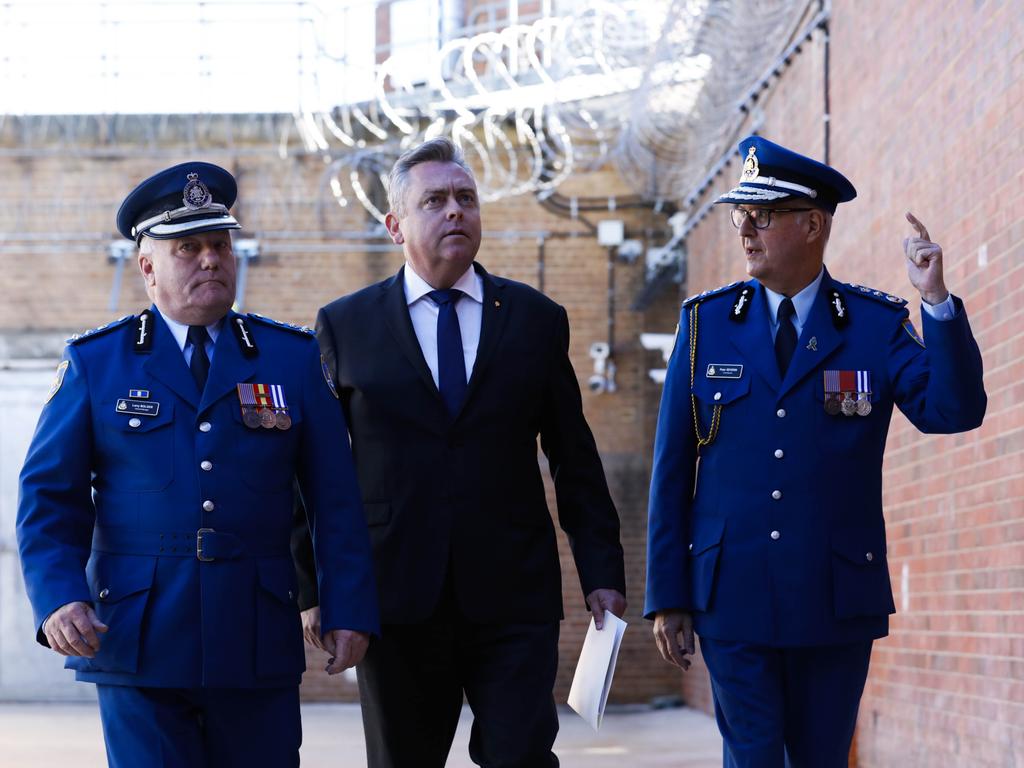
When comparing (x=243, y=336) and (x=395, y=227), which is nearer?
(x=243, y=336)

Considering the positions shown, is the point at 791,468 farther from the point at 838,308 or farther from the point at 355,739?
the point at 355,739

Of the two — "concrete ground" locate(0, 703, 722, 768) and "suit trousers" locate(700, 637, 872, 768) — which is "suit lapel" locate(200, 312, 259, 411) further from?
"concrete ground" locate(0, 703, 722, 768)

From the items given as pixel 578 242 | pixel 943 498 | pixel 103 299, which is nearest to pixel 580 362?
pixel 578 242

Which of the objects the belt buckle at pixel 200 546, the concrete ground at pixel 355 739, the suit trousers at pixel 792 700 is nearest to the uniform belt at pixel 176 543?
the belt buckle at pixel 200 546

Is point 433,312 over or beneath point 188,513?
over

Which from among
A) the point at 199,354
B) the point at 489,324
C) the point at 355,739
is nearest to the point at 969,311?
the point at 489,324

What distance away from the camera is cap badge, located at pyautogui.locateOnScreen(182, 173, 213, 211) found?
382 cm

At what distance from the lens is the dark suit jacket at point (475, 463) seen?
13.4 ft

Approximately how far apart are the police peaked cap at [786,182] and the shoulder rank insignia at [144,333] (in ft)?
4.23

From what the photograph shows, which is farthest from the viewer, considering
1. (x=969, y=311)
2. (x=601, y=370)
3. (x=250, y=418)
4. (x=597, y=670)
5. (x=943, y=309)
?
(x=601, y=370)

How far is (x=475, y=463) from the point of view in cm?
414

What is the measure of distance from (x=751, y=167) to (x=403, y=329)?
0.90 meters

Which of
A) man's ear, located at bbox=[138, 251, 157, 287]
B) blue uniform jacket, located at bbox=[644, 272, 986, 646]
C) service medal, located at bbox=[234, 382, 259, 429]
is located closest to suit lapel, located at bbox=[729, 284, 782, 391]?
blue uniform jacket, located at bbox=[644, 272, 986, 646]

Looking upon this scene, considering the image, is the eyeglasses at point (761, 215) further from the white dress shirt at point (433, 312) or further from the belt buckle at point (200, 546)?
the belt buckle at point (200, 546)
